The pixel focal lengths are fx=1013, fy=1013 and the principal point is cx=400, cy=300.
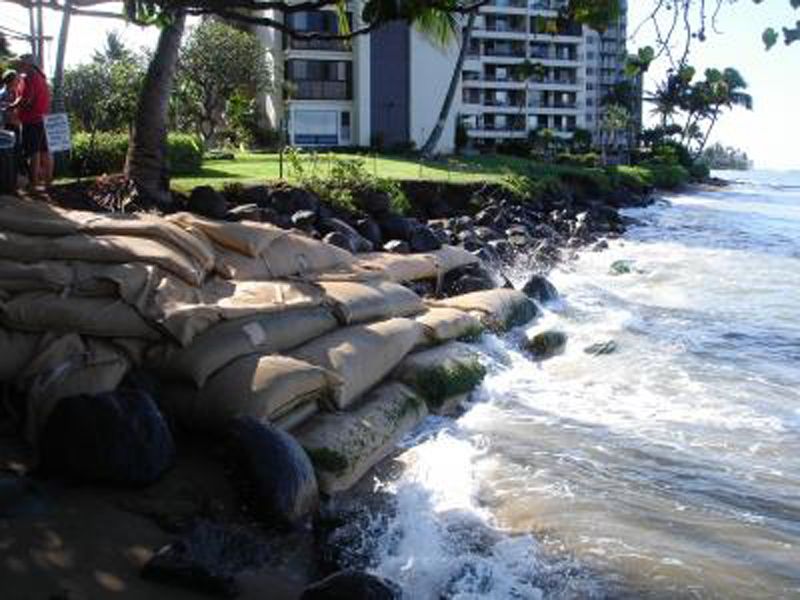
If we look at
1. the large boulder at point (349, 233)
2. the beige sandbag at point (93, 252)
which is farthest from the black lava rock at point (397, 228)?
the beige sandbag at point (93, 252)

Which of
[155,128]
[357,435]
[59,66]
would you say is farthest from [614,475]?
[59,66]

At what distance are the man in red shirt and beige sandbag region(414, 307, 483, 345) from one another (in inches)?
180

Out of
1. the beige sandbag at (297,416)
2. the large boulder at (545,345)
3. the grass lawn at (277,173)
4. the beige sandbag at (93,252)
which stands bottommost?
the large boulder at (545,345)

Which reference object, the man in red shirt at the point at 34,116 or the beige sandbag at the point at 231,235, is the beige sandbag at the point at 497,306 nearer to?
the beige sandbag at the point at 231,235

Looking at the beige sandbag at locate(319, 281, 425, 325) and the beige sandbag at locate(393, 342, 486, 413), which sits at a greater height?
the beige sandbag at locate(319, 281, 425, 325)

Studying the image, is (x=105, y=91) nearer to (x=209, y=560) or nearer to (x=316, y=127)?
(x=316, y=127)

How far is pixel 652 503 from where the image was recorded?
19.0ft

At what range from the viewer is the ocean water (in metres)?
4.79

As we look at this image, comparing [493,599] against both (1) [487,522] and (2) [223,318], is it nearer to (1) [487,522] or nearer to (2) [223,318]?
(1) [487,522]

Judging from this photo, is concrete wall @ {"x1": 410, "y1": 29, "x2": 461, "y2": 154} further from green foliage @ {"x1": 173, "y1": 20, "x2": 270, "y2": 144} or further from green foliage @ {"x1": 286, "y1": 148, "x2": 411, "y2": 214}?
green foliage @ {"x1": 286, "y1": 148, "x2": 411, "y2": 214}

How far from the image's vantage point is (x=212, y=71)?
3372cm

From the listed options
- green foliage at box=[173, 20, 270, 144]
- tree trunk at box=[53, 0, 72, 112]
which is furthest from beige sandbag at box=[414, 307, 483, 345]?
green foliage at box=[173, 20, 270, 144]

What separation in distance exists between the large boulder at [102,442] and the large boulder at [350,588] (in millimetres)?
1268

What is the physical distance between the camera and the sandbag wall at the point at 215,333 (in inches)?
225
